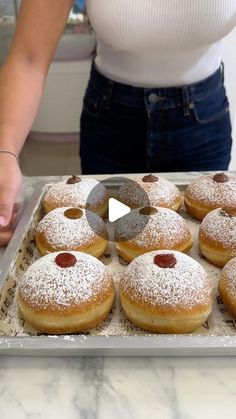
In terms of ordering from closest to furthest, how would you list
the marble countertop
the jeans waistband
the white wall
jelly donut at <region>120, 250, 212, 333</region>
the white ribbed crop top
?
the marble countertop
jelly donut at <region>120, 250, 212, 333</region>
the white ribbed crop top
the jeans waistband
the white wall

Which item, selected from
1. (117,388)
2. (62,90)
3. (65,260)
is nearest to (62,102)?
(62,90)

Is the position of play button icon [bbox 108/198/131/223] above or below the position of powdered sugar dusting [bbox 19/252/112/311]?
below

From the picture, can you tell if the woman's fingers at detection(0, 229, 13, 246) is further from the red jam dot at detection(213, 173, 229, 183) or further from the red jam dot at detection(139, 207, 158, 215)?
the red jam dot at detection(213, 173, 229, 183)

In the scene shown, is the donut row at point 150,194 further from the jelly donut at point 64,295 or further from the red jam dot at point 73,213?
the jelly donut at point 64,295

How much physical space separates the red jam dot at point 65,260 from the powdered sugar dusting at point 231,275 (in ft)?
0.81

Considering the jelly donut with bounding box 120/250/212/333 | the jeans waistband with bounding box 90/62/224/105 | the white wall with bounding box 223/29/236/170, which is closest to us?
the jelly donut with bounding box 120/250/212/333

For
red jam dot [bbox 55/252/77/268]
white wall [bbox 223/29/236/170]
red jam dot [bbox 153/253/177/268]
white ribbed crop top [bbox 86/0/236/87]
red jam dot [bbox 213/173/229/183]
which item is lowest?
white wall [bbox 223/29/236/170]

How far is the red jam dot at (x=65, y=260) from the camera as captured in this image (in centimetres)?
79

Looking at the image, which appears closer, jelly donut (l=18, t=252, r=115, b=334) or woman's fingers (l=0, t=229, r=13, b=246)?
jelly donut (l=18, t=252, r=115, b=334)

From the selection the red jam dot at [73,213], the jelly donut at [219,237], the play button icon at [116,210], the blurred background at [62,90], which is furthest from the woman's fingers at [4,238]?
the blurred background at [62,90]

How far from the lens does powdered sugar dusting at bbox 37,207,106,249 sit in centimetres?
91

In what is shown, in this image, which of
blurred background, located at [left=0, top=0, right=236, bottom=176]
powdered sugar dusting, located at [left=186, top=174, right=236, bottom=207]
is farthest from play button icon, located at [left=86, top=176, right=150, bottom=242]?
blurred background, located at [left=0, top=0, right=236, bottom=176]

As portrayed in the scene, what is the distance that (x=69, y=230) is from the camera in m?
0.93

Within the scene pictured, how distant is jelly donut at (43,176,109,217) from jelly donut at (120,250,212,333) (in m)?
0.28
